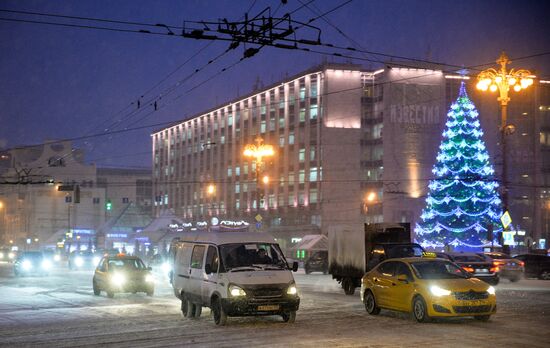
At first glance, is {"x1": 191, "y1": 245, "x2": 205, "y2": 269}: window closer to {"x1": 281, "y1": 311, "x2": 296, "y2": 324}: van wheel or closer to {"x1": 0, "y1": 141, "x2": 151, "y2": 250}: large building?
{"x1": 281, "y1": 311, "x2": 296, "y2": 324}: van wheel

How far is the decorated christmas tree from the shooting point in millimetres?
57812

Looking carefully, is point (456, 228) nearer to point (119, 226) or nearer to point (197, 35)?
point (197, 35)

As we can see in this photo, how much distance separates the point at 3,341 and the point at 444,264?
9919 millimetres

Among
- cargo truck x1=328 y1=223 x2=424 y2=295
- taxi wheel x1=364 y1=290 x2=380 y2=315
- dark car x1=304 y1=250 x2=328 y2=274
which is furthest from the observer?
dark car x1=304 y1=250 x2=328 y2=274

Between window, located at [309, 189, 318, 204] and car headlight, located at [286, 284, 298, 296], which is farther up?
window, located at [309, 189, 318, 204]

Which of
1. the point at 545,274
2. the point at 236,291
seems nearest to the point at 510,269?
the point at 545,274

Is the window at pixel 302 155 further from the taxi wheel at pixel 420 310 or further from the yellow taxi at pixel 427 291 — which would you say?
the taxi wheel at pixel 420 310

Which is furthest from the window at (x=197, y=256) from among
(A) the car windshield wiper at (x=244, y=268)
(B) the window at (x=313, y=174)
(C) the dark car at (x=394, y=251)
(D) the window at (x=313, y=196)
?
(B) the window at (x=313, y=174)

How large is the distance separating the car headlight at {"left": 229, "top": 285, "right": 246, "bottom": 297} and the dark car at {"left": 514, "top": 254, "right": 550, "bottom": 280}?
26.3 meters

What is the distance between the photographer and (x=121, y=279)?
26.4 metres

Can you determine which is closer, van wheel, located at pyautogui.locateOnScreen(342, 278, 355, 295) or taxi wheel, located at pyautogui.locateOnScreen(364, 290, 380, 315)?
taxi wheel, located at pyautogui.locateOnScreen(364, 290, 380, 315)

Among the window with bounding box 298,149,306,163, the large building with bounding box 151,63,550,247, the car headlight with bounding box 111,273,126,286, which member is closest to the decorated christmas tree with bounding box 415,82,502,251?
the large building with bounding box 151,63,550,247

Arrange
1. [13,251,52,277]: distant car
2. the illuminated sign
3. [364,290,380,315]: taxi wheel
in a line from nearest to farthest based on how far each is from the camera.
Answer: [364,290,380,315]: taxi wheel
[13,251,52,277]: distant car
the illuminated sign

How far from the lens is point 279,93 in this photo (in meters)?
88.4
